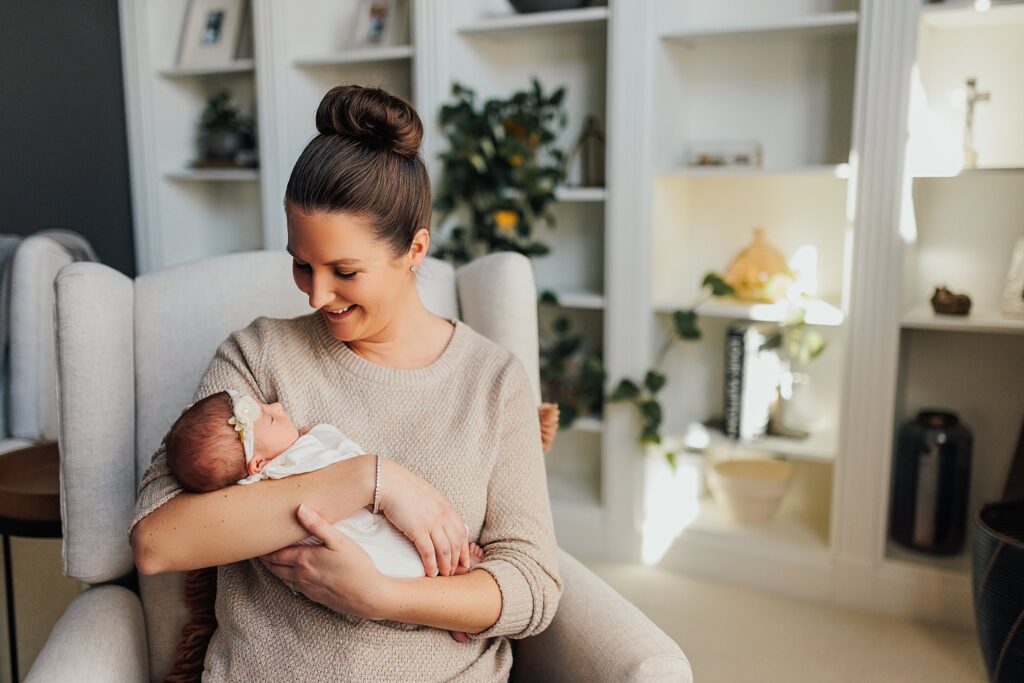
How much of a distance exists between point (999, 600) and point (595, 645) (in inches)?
49.0

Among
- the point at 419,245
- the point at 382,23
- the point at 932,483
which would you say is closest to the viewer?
the point at 419,245

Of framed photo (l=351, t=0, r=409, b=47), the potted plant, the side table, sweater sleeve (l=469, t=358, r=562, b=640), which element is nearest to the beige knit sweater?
sweater sleeve (l=469, t=358, r=562, b=640)

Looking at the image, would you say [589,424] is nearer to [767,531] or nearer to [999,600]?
[767,531]

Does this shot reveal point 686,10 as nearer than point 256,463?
No

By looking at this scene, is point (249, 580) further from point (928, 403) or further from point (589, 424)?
point (928, 403)

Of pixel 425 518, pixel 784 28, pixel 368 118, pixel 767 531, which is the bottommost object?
pixel 767 531

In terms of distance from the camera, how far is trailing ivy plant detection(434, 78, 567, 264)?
288 centimetres

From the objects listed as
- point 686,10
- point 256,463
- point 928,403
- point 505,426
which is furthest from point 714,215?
point 256,463

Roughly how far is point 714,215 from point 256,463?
214 cm

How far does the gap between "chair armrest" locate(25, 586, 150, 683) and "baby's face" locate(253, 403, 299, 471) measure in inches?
13.0

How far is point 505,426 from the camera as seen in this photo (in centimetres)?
138

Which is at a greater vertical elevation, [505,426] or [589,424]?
[505,426]

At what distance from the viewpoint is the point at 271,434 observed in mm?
1235

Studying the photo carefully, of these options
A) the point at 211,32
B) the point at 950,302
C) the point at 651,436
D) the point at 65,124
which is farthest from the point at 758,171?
the point at 65,124
